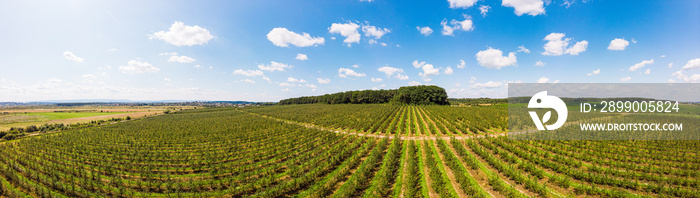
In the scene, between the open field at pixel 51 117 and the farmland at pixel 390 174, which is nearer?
the farmland at pixel 390 174

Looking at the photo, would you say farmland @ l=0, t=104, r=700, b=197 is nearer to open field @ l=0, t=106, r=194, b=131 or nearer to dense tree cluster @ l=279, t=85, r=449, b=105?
open field @ l=0, t=106, r=194, b=131

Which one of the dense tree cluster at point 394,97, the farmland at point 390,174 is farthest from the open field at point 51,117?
the dense tree cluster at point 394,97

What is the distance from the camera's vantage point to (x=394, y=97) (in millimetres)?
100688

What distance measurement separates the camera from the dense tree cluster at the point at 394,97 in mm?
89938

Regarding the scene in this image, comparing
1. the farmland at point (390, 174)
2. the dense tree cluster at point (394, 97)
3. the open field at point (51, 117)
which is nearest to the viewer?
the farmland at point (390, 174)

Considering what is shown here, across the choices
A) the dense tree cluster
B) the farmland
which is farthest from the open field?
the dense tree cluster

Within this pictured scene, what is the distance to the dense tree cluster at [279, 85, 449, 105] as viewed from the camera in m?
89.9

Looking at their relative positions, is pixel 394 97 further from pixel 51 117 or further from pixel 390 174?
pixel 51 117

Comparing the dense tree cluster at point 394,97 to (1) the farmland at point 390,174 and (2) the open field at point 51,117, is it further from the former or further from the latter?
(2) the open field at point 51,117

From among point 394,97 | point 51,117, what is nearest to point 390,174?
point 394,97

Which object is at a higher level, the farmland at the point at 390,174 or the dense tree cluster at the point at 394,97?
the dense tree cluster at the point at 394,97

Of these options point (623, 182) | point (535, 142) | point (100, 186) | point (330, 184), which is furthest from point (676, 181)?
point (100, 186)

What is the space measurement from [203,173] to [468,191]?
15.6 meters

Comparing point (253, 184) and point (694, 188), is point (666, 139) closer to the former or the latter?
point (694, 188)
